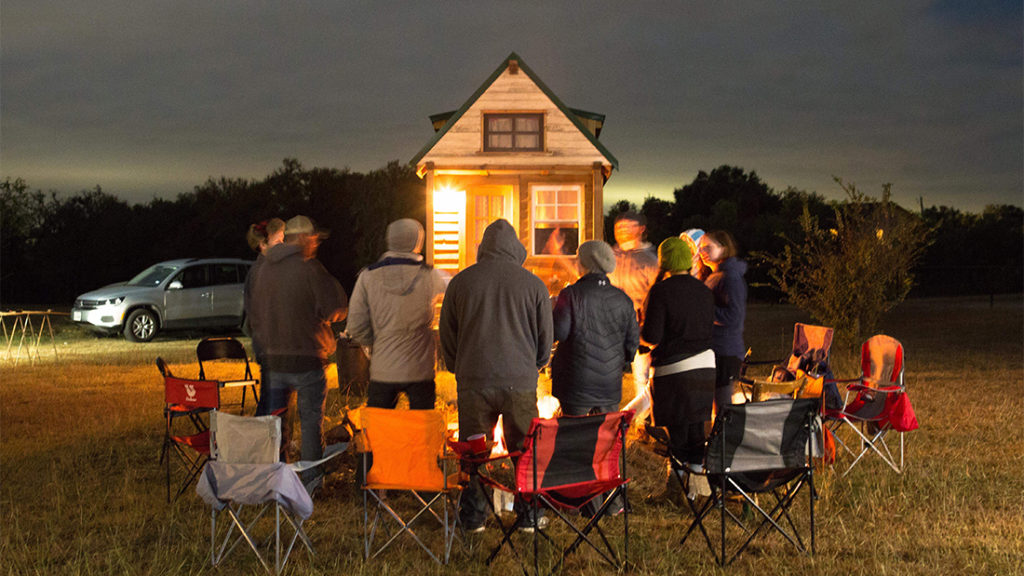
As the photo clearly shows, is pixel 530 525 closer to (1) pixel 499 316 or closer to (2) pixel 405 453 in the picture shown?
(2) pixel 405 453

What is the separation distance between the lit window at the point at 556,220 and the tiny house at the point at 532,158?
0.05 ft

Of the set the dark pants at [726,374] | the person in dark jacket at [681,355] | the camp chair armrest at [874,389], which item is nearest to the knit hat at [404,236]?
the person in dark jacket at [681,355]

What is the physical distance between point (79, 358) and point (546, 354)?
1190 cm

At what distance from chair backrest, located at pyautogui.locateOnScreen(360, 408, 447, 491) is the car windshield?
1470 centimetres

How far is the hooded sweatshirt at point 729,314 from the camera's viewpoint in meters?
6.08

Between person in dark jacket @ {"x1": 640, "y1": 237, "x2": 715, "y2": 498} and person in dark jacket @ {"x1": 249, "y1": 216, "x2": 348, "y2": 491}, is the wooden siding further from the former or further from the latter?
person in dark jacket @ {"x1": 640, "y1": 237, "x2": 715, "y2": 498}

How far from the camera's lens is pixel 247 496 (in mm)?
4410

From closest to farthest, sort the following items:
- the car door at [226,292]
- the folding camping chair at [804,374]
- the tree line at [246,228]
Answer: the folding camping chair at [804,374] → the car door at [226,292] → the tree line at [246,228]

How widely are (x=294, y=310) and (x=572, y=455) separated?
2.23 meters

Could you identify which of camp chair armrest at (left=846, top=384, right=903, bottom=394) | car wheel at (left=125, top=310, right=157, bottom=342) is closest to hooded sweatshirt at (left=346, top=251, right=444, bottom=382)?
camp chair armrest at (left=846, top=384, right=903, bottom=394)

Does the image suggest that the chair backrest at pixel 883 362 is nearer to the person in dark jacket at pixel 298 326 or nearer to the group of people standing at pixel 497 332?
the group of people standing at pixel 497 332

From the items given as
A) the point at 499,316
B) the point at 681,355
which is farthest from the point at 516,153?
the point at 499,316

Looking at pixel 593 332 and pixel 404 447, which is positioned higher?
pixel 593 332

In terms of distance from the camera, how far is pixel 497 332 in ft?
15.5
